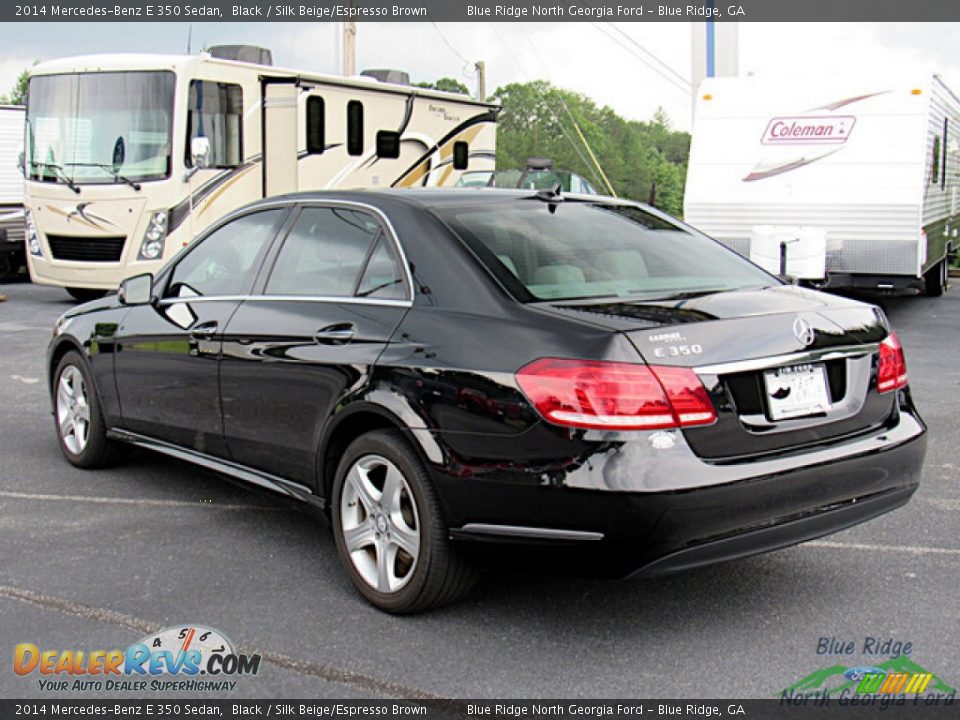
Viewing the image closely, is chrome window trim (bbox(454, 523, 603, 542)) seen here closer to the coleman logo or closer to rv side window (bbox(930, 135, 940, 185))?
the coleman logo

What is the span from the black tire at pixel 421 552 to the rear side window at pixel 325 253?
698mm

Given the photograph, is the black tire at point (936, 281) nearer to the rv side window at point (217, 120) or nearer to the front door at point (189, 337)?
the rv side window at point (217, 120)

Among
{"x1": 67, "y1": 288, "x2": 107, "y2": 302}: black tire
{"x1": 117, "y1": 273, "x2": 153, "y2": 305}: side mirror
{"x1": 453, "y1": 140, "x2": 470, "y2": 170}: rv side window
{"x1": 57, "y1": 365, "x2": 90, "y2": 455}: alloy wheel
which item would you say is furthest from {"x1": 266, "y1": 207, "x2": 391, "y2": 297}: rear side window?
{"x1": 453, "y1": 140, "x2": 470, "y2": 170}: rv side window

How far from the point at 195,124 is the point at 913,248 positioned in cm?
849

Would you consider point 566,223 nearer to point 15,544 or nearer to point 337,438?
point 337,438

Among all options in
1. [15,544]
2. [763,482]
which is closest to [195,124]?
[15,544]

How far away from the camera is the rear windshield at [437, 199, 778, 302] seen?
174 inches

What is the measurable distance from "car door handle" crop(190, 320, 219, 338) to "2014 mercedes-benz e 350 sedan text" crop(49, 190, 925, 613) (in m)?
0.01

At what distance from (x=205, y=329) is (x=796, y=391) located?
2.69m

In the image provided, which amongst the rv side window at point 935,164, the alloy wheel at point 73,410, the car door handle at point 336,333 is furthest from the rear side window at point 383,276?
the rv side window at point 935,164

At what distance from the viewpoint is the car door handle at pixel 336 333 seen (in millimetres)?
4633

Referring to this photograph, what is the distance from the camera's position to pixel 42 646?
13.3 ft

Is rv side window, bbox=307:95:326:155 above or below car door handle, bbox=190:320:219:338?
above

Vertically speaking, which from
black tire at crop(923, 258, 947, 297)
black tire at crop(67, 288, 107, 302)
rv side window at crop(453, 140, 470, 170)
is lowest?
black tire at crop(67, 288, 107, 302)
